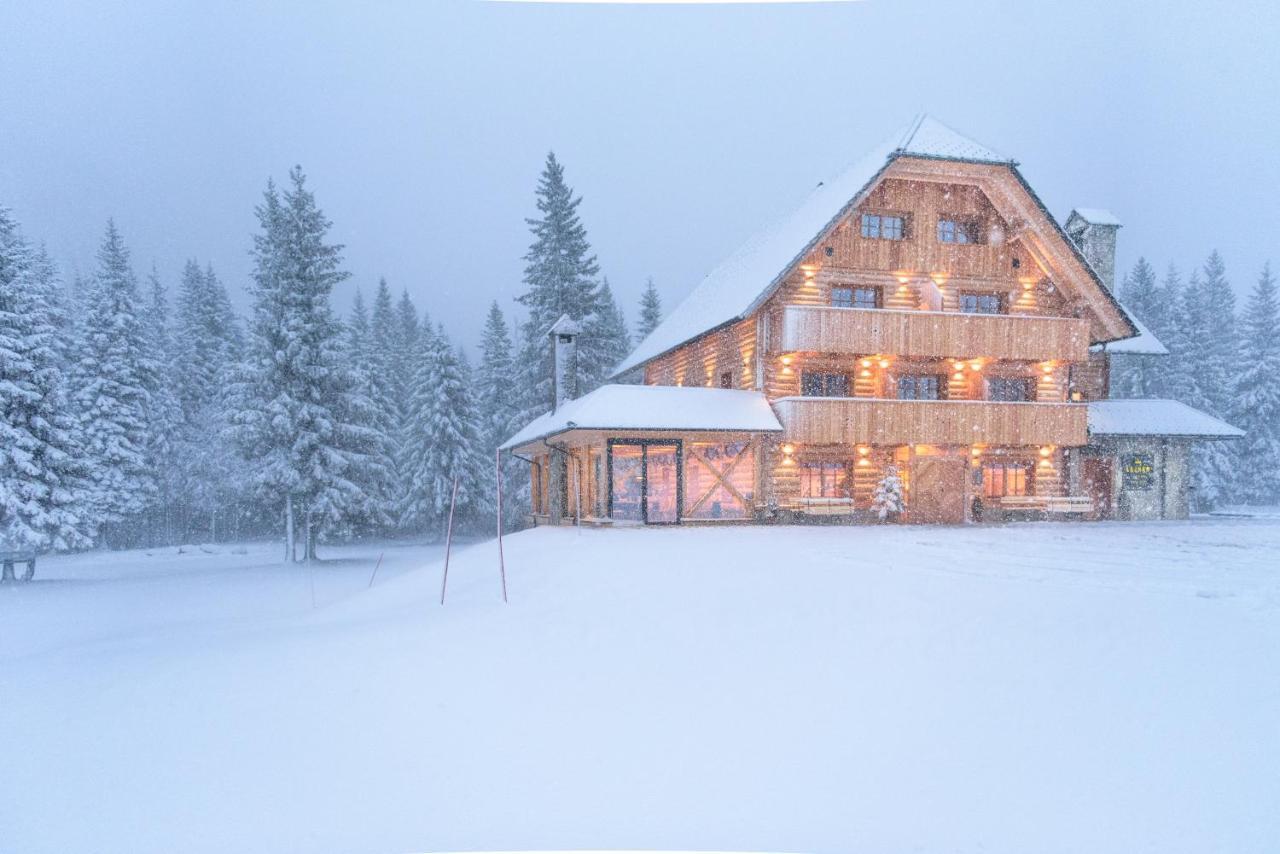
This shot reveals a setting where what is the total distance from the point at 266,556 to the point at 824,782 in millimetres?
24742

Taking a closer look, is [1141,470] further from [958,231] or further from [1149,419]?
[958,231]

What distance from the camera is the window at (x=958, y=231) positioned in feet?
71.3

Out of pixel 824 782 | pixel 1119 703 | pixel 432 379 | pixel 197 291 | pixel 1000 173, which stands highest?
pixel 1000 173

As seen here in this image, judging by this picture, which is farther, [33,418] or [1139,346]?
[1139,346]

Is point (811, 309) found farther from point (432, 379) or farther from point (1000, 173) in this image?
point (432, 379)

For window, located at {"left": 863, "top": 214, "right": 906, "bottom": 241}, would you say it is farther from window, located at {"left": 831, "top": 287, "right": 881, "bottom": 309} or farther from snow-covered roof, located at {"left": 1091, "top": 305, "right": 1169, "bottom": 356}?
snow-covered roof, located at {"left": 1091, "top": 305, "right": 1169, "bottom": 356}

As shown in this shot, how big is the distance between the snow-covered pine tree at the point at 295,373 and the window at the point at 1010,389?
66.9 ft

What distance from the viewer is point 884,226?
21328mm

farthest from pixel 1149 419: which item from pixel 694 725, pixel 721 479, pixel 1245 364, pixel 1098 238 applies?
pixel 694 725

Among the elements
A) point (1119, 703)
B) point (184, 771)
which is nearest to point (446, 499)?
point (184, 771)


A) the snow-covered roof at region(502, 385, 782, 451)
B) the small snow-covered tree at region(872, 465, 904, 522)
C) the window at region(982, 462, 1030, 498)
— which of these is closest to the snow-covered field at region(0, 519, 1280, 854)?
the snow-covered roof at region(502, 385, 782, 451)

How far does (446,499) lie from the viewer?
31.1 m

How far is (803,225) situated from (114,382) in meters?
23.9

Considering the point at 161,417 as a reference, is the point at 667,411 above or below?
below
